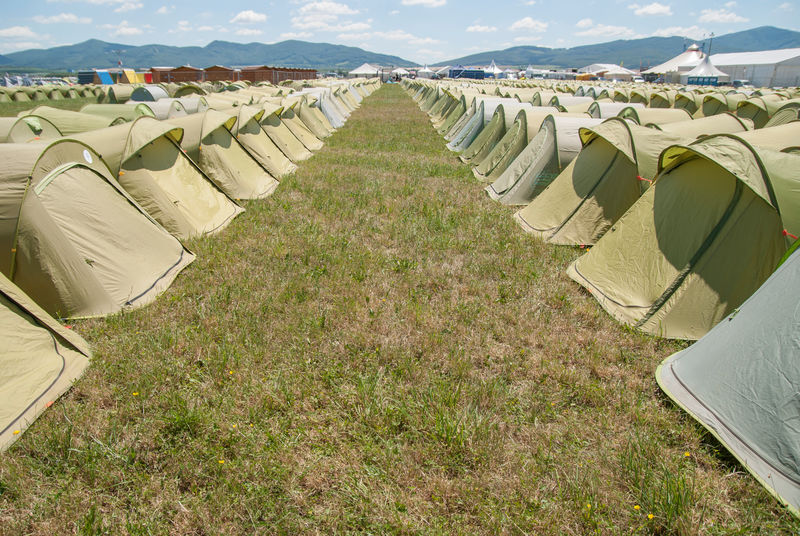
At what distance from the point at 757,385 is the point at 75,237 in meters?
5.73

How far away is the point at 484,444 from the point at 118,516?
219 centimetres

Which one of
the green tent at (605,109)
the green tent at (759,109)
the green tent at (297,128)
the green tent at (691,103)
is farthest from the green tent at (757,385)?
the green tent at (691,103)

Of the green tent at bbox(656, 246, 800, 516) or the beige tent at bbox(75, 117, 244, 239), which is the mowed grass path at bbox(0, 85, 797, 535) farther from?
the beige tent at bbox(75, 117, 244, 239)

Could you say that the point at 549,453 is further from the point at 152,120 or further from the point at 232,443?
the point at 152,120

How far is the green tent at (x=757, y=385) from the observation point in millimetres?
2551

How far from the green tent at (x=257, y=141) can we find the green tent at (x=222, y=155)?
18.0 inches

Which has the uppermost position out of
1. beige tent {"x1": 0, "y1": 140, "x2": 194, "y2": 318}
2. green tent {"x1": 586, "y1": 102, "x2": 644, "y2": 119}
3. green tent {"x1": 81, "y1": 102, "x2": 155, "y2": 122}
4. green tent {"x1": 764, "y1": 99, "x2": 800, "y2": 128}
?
green tent {"x1": 81, "y1": 102, "x2": 155, "y2": 122}

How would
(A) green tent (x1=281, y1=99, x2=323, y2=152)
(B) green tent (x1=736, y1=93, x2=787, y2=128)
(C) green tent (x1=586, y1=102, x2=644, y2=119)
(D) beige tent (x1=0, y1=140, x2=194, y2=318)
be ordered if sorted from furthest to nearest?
(A) green tent (x1=281, y1=99, x2=323, y2=152) < (B) green tent (x1=736, y1=93, x2=787, y2=128) < (C) green tent (x1=586, y1=102, x2=644, y2=119) < (D) beige tent (x1=0, y1=140, x2=194, y2=318)

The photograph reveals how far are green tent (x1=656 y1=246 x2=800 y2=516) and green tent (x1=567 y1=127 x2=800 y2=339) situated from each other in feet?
2.50

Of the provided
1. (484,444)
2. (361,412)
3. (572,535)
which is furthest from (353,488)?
(572,535)

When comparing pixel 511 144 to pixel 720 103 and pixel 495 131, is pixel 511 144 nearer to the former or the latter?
pixel 495 131

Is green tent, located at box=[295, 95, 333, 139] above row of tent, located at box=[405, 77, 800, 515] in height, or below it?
above

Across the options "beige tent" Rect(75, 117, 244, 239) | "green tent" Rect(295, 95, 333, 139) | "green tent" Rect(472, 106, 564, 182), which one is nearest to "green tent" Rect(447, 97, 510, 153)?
"green tent" Rect(472, 106, 564, 182)

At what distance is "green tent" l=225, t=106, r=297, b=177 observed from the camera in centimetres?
970
